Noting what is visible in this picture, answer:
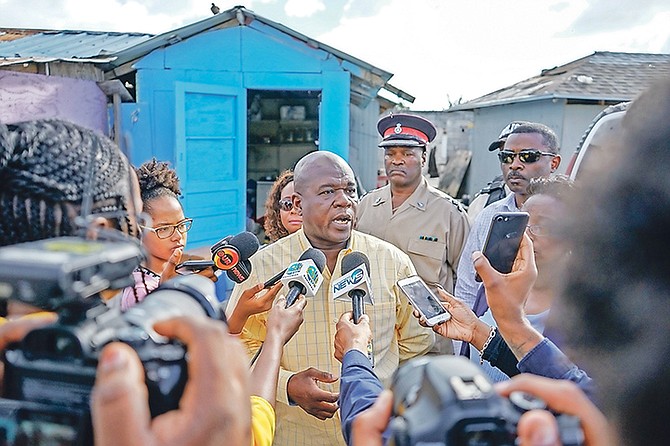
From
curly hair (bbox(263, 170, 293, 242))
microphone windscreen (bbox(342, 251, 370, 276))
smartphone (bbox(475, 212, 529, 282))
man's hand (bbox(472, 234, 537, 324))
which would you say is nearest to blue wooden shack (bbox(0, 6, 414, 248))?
curly hair (bbox(263, 170, 293, 242))

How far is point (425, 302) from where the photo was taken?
1912 millimetres

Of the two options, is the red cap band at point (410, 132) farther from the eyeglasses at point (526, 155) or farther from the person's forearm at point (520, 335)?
the person's forearm at point (520, 335)

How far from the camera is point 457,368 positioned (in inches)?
30.3

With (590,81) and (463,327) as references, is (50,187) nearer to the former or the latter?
(463,327)

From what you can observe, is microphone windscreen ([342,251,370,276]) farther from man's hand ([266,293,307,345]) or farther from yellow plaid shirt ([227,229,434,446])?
man's hand ([266,293,307,345])

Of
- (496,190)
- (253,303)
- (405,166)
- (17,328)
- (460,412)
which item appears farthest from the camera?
(496,190)

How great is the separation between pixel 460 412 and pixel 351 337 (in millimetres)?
988

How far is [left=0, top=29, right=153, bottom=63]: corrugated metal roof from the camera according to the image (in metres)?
6.27

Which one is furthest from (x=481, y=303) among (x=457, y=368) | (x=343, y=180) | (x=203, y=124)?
(x=203, y=124)

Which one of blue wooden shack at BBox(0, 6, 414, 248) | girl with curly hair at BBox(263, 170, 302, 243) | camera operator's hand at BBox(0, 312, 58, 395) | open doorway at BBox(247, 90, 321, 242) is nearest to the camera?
camera operator's hand at BBox(0, 312, 58, 395)

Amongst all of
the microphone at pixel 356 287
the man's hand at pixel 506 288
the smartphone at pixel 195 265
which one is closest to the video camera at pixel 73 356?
the man's hand at pixel 506 288

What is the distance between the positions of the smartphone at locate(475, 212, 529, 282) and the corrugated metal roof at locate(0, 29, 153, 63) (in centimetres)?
485

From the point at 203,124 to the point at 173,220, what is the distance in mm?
3765

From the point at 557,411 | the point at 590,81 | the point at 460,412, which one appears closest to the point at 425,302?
the point at 557,411
